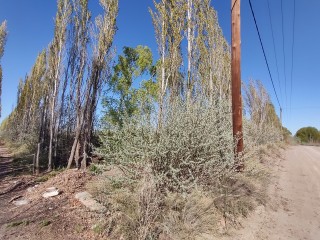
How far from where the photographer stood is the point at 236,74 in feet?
25.4

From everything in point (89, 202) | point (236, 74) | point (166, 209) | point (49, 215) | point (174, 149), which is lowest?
point (49, 215)

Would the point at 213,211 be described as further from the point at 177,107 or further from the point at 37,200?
the point at 37,200

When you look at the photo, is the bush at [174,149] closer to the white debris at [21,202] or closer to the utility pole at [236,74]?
the utility pole at [236,74]

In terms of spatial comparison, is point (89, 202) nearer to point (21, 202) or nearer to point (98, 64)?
point (21, 202)

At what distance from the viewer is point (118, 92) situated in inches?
812

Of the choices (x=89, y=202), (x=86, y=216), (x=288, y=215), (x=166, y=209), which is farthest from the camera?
(x=89, y=202)

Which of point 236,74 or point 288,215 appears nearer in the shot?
point 288,215

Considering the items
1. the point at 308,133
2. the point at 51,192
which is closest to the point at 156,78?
the point at 51,192

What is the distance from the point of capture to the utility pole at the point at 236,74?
7469mm

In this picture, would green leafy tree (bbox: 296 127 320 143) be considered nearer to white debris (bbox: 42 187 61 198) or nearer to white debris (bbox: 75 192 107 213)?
white debris (bbox: 42 187 61 198)

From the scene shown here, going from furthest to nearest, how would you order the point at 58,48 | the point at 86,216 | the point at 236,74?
the point at 58,48 → the point at 236,74 → the point at 86,216

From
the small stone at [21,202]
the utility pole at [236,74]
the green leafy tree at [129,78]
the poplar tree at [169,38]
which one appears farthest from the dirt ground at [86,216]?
the green leafy tree at [129,78]

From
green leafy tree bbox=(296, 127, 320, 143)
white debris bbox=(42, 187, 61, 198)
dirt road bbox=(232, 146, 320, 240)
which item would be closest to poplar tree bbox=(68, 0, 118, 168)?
white debris bbox=(42, 187, 61, 198)

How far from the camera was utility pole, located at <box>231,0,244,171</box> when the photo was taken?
747 centimetres
